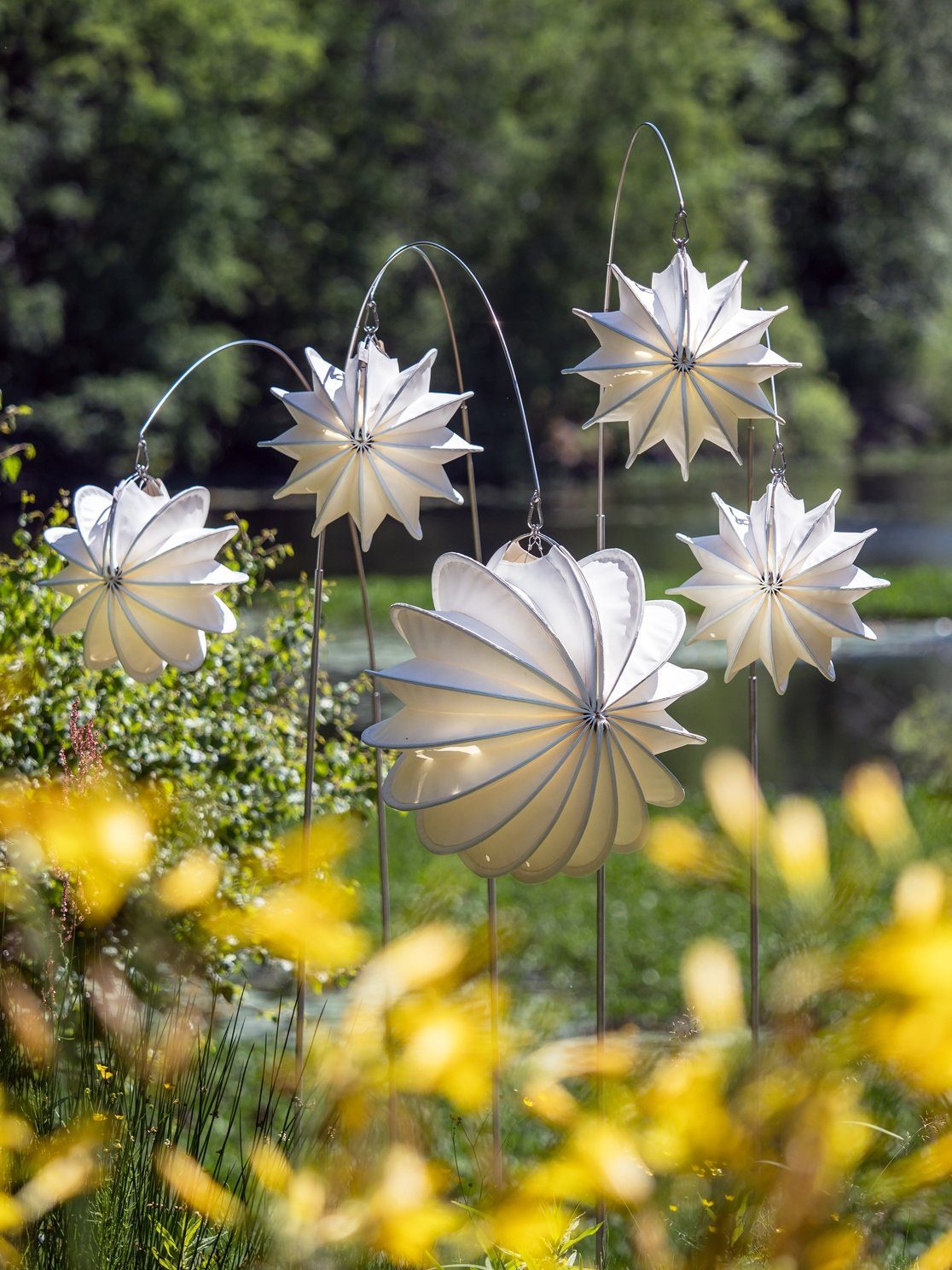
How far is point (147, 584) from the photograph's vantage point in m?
2.11

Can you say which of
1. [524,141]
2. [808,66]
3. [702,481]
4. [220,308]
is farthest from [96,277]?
[808,66]

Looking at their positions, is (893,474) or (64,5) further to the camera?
(893,474)

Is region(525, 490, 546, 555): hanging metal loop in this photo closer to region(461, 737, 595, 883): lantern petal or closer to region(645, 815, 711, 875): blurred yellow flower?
region(461, 737, 595, 883): lantern petal

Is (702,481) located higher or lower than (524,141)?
lower

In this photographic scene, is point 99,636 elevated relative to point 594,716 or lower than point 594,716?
elevated

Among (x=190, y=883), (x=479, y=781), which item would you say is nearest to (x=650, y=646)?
(x=479, y=781)

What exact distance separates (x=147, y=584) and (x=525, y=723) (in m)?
0.97

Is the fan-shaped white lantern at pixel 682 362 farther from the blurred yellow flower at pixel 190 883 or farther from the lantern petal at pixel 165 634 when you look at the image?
the blurred yellow flower at pixel 190 883

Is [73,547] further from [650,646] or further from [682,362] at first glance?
[650,646]

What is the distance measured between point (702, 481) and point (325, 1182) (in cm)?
2801

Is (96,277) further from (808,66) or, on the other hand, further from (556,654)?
(556,654)

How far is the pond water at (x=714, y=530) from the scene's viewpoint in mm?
9719

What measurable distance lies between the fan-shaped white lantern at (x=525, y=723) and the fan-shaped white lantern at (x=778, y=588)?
23.2 inches

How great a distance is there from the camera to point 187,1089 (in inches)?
66.2
